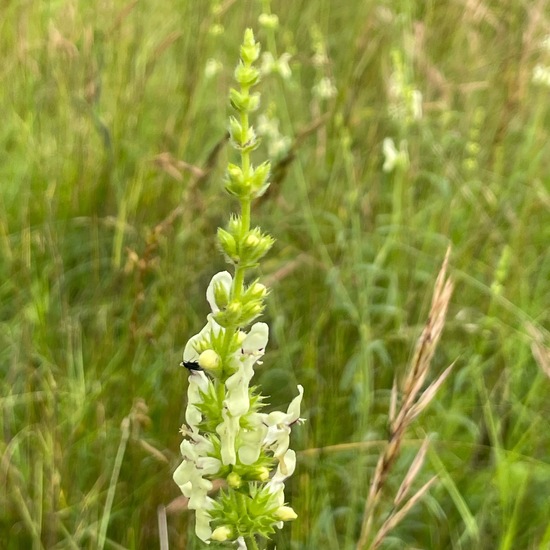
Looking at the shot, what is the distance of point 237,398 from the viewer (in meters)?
0.65

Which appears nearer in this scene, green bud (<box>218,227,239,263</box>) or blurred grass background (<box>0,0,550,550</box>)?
green bud (<box>218,227,239,263</box>)

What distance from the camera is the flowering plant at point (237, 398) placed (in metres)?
0.65

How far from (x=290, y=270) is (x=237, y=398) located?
100 cm

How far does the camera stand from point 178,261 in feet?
5.70

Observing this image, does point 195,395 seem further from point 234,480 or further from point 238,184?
point 238,184

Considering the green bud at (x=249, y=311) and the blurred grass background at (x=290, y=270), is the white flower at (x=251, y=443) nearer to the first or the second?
the green bud at (x=249, y=311)

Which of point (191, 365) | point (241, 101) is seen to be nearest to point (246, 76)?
point (241, 101)

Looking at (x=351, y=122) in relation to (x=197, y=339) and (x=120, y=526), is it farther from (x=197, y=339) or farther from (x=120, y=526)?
(x=197, y=339)

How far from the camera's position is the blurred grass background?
4.38 feet

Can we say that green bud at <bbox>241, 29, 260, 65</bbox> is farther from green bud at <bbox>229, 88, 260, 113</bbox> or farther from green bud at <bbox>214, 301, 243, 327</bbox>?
green bud at <bbox>214, 301, 243, 327</bbox>

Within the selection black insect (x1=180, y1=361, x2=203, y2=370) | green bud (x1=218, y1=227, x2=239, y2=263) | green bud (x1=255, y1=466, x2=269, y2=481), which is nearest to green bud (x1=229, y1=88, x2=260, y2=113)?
green bud (x1=218, y1=227, x2=239, y2=263)

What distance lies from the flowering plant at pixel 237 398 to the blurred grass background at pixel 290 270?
315mm

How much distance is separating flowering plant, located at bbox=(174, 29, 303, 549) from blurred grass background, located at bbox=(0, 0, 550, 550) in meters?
0.31

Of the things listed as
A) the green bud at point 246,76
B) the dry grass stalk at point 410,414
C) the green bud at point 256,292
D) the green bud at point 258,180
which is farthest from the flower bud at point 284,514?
the green bud at point 246,76
